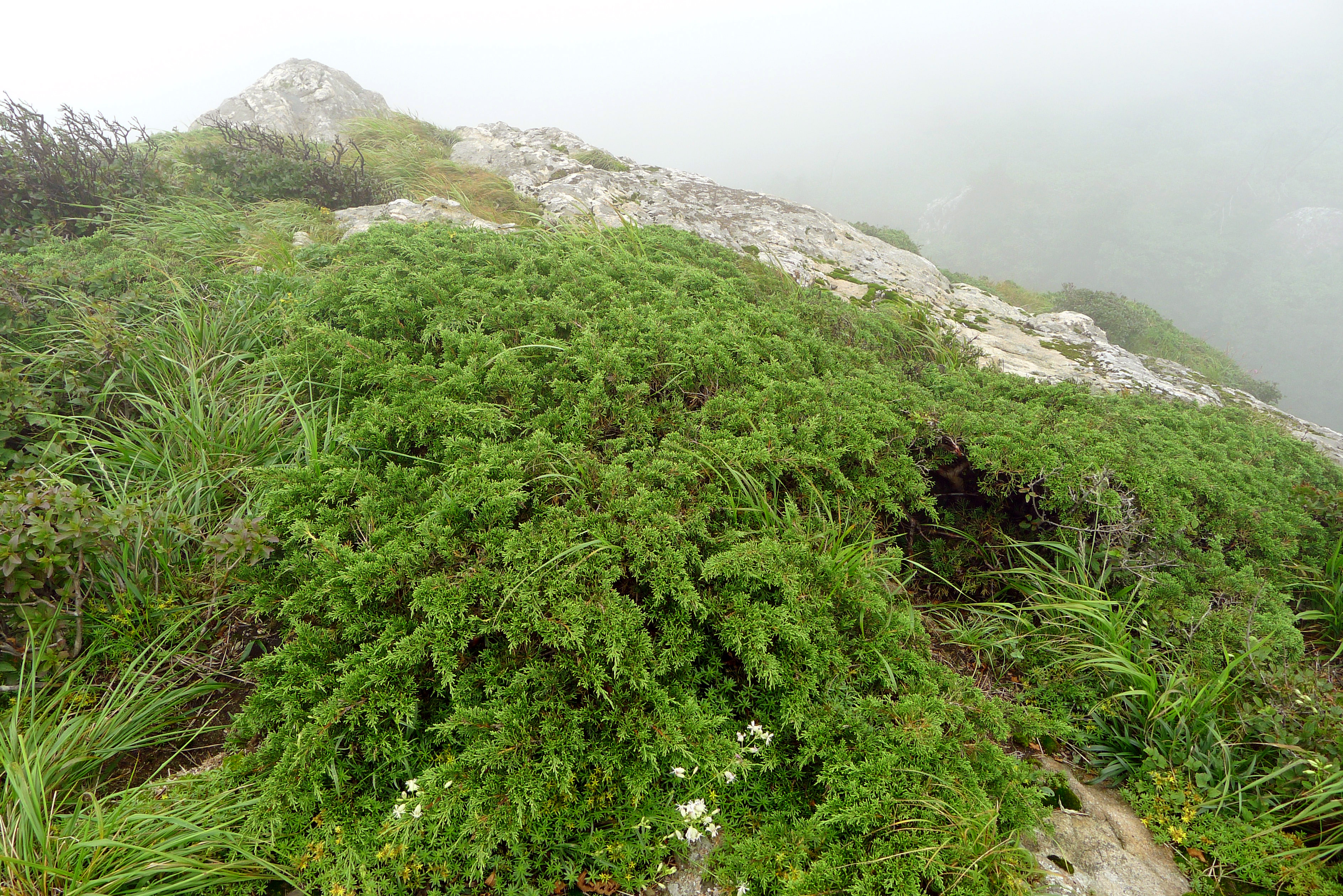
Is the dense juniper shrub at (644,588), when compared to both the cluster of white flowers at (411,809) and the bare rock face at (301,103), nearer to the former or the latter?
the cluster of white flowers at (411,809)

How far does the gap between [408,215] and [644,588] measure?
7.14 meters

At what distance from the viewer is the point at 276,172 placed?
7.48 m

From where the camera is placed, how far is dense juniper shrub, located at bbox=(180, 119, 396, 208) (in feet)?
24.0

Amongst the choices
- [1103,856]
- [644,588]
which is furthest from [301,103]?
[1103,856]

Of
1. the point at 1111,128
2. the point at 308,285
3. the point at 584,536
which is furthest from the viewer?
the point at 1111,128

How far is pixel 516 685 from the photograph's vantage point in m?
2.11

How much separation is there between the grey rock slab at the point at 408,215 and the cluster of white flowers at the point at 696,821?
617cm

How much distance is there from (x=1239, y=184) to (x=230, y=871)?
141 metres

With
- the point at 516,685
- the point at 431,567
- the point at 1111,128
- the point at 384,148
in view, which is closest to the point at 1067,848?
the point at 516,685

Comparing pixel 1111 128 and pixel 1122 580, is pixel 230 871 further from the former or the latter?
pixel 1111 128

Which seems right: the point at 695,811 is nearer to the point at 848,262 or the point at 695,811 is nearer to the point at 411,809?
the point at 411,809

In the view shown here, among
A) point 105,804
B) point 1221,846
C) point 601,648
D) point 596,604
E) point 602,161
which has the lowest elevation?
point 105,804

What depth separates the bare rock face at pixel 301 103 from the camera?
1438 cm

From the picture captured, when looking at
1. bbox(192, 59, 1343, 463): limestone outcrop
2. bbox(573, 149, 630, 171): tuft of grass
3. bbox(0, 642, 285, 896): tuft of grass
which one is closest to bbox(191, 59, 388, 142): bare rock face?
bbox(192, 59, 1343, 463): limestone outcrop
